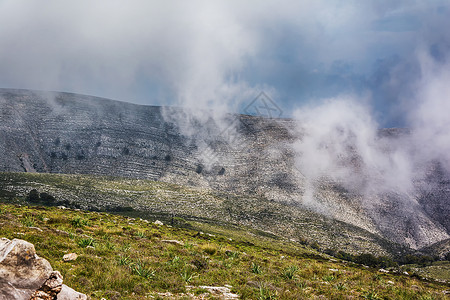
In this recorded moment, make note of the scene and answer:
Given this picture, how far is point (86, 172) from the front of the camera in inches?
5217

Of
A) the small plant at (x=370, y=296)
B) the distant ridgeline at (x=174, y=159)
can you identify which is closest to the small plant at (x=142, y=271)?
the small plant at (x=370, y=296)

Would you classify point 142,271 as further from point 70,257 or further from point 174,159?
point 174,159

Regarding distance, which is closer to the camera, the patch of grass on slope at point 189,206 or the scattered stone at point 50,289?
the scattered stone at point 50,289

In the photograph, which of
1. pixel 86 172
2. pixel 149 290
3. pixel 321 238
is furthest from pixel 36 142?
pixel 149 290

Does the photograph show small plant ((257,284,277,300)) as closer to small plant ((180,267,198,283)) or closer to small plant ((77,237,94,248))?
small plant ((180,267,198,283))

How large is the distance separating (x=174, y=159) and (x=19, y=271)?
16057 centimetres

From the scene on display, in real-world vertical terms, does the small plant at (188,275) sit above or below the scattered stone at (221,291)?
above

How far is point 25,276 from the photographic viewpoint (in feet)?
21.1

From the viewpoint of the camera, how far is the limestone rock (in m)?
6.10

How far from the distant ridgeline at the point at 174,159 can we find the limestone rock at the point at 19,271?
5432 inches

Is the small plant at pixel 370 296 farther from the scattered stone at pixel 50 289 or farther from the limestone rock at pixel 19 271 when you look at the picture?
the limestone rock at pixel 19 271

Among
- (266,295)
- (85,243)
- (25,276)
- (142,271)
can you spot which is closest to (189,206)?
(85,243)

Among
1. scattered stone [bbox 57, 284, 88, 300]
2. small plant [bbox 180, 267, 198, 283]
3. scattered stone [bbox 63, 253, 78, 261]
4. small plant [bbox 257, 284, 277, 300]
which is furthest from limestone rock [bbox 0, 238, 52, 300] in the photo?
small plant [bbox 257, 284, 277, 300]

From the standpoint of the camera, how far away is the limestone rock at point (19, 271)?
6.10 metres
